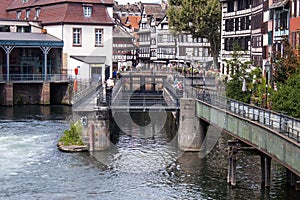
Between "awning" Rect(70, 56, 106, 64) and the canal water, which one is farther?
"awning" Rect(70, 56, 106, 64)

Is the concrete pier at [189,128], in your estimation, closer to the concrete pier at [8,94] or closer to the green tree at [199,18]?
the concrete pier at [8,94]

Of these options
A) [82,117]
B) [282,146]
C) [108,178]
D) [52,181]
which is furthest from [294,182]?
[82,117]

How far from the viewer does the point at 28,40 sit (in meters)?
77.0

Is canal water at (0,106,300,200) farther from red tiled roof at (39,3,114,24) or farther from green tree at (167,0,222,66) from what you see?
green tree at (167,0,222,66)

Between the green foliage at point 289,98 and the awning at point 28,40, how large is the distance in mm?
48668

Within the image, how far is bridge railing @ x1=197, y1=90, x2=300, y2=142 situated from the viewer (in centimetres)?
2567

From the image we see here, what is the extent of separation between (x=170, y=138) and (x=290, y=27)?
489 inches

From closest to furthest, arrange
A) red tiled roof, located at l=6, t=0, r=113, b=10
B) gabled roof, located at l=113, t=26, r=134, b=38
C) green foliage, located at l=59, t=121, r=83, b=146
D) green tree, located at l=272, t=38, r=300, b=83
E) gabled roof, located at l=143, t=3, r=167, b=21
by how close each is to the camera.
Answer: green tree, located at l=272, t=38, r=300, b=83 → green foliage, located at l=59, t=121, r=83, b=146 → red tiled roof, located at l=6, t=0, r=113, b=10 → gabled roof, located at l=113, t=26, r=134, b=38 → gabled roof, located at l=143, t=3, r=167, b=21

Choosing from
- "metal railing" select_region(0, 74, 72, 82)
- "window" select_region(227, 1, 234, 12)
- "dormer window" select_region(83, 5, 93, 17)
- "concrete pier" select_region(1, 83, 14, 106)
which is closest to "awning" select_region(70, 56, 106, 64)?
"metal railing" select_region(0, 74, 72, 82)

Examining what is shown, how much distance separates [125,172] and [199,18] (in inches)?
2265

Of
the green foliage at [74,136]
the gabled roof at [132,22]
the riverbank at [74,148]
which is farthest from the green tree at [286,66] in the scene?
the gabled roof at [132,22]

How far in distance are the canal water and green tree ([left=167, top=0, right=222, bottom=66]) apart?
43.7 meters

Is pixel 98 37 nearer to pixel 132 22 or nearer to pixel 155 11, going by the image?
pixel 155 11

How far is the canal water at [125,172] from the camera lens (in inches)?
1252
